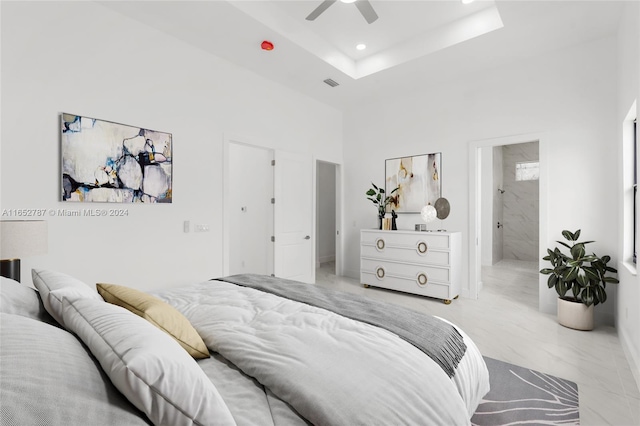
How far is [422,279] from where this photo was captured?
4168 mm

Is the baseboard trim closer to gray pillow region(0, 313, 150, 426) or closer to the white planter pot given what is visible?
the white planter pot

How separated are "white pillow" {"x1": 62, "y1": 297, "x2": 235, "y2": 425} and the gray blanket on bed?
911 millimetres

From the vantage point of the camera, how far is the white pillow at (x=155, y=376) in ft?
2.17

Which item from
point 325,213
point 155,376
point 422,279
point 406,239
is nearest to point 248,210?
point 406,239

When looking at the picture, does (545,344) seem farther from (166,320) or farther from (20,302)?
(20,302)

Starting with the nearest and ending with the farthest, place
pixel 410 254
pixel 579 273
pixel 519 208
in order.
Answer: pixel 579 273
pixel 410 254
pixel 519 208

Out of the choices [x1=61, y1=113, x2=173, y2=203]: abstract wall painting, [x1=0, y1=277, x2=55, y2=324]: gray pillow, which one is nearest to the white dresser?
[x1=61, y1=113, x2=173, y2=203]: abstract wall painting

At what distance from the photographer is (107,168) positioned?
9.07 ft

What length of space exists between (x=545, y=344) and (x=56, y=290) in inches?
138

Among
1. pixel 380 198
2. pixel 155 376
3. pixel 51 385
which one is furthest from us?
pixel 380 198

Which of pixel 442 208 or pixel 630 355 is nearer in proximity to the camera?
pixel 630 355

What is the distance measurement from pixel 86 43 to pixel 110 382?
123 inches

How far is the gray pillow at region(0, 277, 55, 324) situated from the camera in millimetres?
1104

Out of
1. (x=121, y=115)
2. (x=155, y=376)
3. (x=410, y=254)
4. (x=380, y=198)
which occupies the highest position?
(x=121, y=115)
